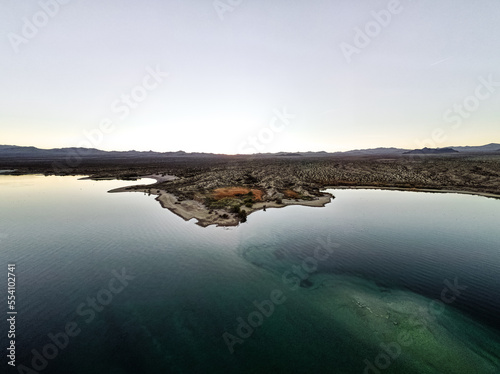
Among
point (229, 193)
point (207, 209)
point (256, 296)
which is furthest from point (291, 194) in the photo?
point (256, 296)

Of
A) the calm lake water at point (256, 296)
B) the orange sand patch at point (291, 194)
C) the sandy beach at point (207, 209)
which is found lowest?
the calm lake water at point (256, 296)

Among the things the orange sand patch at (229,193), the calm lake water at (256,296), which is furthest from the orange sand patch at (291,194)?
the calm lake water at (256,296)

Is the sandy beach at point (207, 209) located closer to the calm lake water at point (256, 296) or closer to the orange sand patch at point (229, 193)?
the calm lake water at point (256, 296)

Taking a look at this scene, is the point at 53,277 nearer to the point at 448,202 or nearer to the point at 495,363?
the point at 495,363

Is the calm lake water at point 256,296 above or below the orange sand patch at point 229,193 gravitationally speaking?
below

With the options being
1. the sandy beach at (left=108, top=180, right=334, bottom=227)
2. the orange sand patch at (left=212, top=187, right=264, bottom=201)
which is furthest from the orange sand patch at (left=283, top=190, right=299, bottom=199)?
the orange sand patch at (left=212, top=187, right=264, bottom=201)

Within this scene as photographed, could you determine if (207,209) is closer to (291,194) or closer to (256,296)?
(291,194)

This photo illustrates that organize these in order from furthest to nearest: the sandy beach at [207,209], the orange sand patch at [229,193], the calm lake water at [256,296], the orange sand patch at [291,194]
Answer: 1. the orange sand patch at [291,194]
2. the orange sand patch at [229,193]
3. the sandy beach at [207,209]
4. the calm lake water at [256,296]

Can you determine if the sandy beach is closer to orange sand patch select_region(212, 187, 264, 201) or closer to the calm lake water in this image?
the calm lake water
